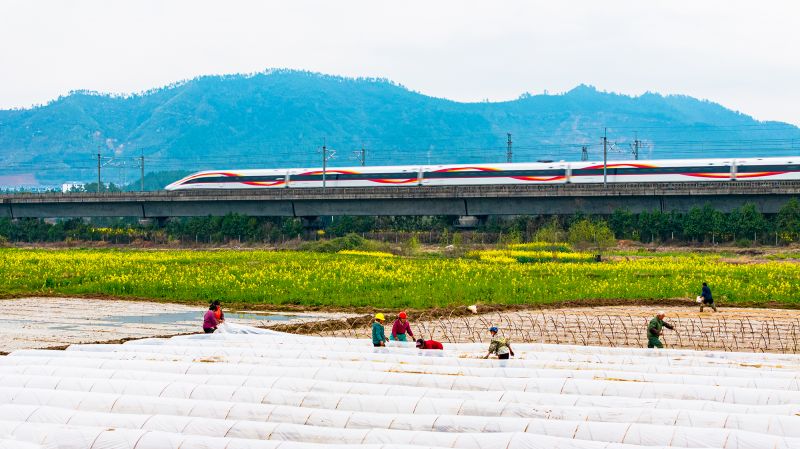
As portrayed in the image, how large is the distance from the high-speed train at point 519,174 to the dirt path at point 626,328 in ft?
176

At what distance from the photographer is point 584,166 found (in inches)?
3949

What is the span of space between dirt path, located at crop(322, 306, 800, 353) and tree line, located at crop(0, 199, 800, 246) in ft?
125

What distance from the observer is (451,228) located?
10025 cm

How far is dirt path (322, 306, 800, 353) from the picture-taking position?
3353 cm

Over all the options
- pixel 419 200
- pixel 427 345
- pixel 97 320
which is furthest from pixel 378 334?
pixel 419 200

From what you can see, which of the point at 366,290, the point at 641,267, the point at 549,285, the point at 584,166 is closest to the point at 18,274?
the point at 366,290

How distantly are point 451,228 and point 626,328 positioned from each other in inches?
2494

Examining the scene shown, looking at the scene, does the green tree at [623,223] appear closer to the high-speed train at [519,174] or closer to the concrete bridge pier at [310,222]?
the high-speed train at [519,174]

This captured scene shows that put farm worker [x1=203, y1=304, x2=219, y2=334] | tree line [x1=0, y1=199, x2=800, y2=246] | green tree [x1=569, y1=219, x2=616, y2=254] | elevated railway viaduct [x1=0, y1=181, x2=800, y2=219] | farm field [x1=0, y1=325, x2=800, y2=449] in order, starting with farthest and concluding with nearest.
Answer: elevated railway viaduct [x1=0, y1=181, x2=800, y2=219], tree line [x1=0, y1=199, x2=800, y2=246], green tree [x1=569, y1=219, x2=616, y2=254], farm worker [x1=203, y1=304, x2=219, y2=334], farm field [x1=0, y1=325, x2=800, y2=449]

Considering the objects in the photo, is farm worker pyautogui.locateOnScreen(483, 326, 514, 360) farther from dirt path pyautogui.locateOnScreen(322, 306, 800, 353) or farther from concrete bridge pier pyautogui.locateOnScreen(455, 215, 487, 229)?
concrete bridge pier pyautogui.locateOnScreen(455, 215, 487, 229)

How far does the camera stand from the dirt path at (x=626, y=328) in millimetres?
33531

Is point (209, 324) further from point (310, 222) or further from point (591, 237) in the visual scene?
point (310, 222)

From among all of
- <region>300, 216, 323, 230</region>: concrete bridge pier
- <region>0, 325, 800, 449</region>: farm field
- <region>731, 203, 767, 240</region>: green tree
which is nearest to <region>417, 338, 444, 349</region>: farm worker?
<region>0, 325, 800, 449</region>: farm field

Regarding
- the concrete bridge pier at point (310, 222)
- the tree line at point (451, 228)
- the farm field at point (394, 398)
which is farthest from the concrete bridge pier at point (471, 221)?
the farm field at point (394, 398)
